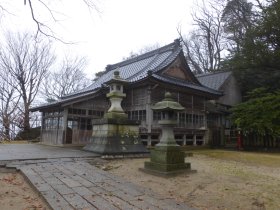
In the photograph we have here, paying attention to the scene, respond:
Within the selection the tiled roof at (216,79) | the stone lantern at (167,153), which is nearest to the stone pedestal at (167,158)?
the stone lantern at (167,153)

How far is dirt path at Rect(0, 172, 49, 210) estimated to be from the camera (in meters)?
5.16

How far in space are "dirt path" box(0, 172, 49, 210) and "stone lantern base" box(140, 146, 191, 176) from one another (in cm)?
381

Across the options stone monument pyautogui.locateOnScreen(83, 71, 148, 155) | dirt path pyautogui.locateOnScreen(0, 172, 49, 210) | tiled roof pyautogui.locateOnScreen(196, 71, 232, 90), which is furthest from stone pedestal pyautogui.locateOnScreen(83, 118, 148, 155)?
tiled roof pyautogui.locateOnScreen(196, 71, 232, 90)

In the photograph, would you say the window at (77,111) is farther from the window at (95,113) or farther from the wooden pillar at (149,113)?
the wooden pillar at (149,113)

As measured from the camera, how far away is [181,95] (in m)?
18.7

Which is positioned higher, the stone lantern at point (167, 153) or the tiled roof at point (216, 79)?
the tiled roof at point (216, 79)

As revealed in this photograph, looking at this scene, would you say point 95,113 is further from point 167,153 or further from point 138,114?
point 167,153

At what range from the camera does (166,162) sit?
335 inches

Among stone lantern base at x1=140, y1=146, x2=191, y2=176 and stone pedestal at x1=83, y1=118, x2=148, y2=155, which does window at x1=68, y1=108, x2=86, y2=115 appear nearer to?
stone pedestal at x1=83, y1=118, x2=148, y2=155

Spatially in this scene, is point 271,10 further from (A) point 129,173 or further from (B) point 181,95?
(A) point 129,173

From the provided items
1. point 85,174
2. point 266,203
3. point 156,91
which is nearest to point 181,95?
point 156,91

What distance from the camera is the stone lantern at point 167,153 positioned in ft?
28.0

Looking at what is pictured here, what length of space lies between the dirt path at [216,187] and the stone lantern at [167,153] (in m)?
0.38

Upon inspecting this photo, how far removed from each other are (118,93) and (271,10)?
13.9m
